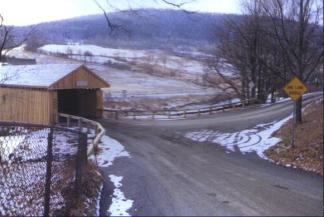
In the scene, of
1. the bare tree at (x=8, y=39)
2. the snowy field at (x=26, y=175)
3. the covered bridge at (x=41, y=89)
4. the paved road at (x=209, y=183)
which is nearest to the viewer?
the snowy field at (x=26, y=175)

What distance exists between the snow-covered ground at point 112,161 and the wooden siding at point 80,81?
10.4 m

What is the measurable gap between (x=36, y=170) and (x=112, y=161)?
930cm

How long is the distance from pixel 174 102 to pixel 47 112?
131 ft

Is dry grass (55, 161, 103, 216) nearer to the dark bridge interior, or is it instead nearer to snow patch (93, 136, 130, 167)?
snow patch (93, 136, 130, 167)

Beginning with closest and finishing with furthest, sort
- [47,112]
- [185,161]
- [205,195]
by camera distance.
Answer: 1. [205,195]
2. [185,161]
3. [47,112]

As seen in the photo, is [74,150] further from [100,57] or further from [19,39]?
[100,57]

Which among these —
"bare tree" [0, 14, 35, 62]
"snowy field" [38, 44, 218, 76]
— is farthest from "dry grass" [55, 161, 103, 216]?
"snowy field" [38, 44, 218, 76]

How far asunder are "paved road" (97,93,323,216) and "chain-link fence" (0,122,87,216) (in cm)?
146

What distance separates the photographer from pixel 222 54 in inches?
2079

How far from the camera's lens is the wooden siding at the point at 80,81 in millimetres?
34625

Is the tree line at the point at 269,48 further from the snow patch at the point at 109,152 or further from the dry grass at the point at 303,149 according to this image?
the snow patch at the point at 109,152

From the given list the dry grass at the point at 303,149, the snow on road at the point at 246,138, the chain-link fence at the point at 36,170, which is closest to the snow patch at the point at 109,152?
the snow on road at the point at 246,138

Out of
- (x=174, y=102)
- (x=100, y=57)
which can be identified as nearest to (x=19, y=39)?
(x=174, y=102)

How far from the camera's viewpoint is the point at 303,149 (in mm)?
18312
